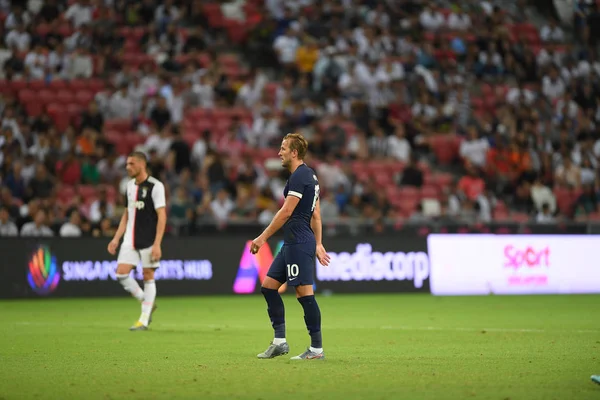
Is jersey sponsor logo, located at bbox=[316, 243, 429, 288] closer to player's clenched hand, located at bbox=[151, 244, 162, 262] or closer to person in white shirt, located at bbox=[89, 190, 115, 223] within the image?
person in white shirt, located at bbox=[89, 190, 115, 223]

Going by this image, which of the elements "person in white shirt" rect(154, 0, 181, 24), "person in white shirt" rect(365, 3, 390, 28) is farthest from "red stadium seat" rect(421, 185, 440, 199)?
"person in white shirt" rect(154, 0, 181, 24)

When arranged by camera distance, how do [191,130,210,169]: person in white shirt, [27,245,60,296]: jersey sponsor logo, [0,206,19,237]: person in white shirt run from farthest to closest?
[191,130,210,169]: person in white shirt < [0,206,19,237]: person in white shirt < [27,245,60,296]: jersey sponsor logo

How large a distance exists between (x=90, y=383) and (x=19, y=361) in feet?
6.71

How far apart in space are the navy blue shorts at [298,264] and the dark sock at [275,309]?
0.23 meters

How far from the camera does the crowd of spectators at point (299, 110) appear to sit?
2453 cm

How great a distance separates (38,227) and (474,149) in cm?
1245

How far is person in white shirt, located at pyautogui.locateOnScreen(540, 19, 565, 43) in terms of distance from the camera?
112ft

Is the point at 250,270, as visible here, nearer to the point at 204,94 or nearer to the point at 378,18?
the point at 204,94

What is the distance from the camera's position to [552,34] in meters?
34.3

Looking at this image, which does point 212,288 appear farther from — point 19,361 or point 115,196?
point 19,361

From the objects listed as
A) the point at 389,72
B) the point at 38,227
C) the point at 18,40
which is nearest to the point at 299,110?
the point at 389,72

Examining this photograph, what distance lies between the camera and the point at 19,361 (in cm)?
1055

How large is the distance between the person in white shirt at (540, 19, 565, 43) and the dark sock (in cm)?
2560

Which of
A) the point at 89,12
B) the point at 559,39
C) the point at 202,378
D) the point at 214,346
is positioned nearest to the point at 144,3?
the point at 89,12
